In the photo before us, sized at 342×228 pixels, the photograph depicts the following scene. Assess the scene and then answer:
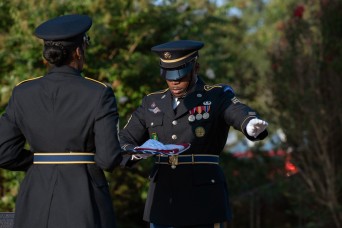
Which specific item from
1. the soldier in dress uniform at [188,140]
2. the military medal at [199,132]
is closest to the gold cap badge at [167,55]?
the soldier in dress uniform at [188,140]

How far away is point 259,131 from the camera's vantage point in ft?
17.4

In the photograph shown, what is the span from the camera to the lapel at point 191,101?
233 inches

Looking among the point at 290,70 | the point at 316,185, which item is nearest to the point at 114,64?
the point at 290,70

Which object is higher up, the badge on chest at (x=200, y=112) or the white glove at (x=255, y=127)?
the white glove at (x=255, y=127)

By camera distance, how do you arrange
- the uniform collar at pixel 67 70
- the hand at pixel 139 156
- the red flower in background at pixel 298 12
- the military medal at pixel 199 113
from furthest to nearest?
the red flower in background at pixel 298 12 → the military medal at pixel 199 113 → the hand at pixel 139 156 → the uniform collar at pixel 67 70

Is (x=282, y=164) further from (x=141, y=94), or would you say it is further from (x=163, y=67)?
(x=163, y=67)

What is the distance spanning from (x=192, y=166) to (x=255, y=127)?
0.63m

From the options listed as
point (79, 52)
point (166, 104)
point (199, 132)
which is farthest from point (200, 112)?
point (79, 52)

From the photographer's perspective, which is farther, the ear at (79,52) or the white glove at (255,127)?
the white glove at (255,127)

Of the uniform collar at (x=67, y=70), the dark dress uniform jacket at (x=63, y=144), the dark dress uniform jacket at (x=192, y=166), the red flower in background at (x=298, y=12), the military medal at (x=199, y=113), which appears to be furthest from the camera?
the red flower in background at (x=298, y=12)

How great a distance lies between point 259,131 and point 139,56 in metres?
4.91

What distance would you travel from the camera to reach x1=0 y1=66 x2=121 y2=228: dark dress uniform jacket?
15.2 ft

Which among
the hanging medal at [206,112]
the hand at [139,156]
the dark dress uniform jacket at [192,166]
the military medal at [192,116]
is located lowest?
the dark dress uniform jacket at [192,166]

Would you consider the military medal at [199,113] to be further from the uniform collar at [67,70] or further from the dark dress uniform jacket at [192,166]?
the uniform collar at [67,70]
